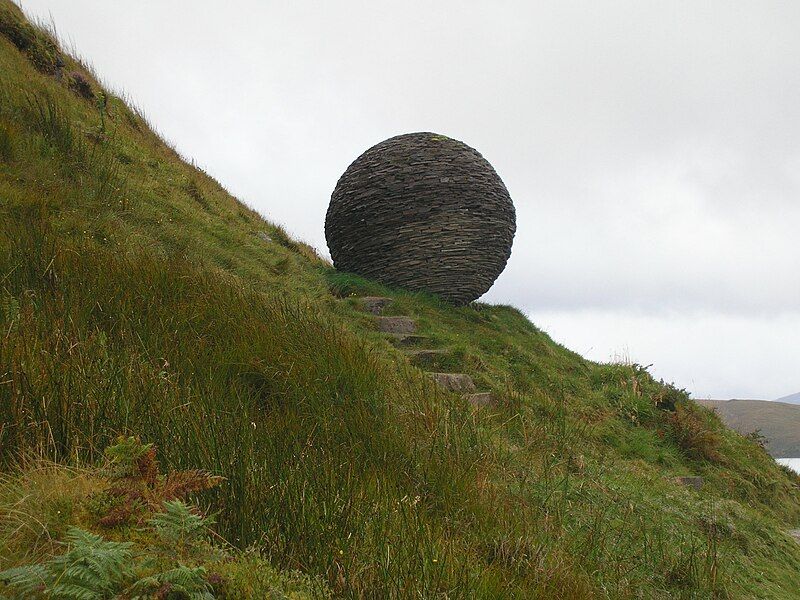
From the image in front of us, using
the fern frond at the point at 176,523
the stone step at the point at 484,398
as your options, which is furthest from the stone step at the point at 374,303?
the fern frond at the point at 176,523

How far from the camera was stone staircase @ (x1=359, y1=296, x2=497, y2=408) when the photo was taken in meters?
6.45

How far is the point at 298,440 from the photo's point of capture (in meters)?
2.70

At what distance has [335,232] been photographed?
36.7ft

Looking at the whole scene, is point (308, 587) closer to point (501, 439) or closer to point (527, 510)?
A: point (527, 510)

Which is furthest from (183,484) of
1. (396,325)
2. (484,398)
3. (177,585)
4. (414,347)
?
(396,325)

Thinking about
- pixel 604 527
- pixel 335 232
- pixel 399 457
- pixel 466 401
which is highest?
pixel 335 232

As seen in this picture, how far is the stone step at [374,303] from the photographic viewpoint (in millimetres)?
9062

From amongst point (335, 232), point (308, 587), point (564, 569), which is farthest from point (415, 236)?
point (308, 587)

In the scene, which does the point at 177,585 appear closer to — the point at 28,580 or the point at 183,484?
the point at 28,580

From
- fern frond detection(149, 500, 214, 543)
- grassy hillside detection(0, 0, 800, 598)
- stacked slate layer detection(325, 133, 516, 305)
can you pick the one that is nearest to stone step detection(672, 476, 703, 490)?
grassy hillside detection(0, 0, 800, 598)

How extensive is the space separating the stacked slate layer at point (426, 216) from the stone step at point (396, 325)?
5.94 feet

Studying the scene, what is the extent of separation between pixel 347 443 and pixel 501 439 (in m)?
1.79

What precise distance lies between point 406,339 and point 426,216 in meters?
3.02

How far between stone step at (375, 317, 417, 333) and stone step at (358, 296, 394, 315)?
1.77ft
